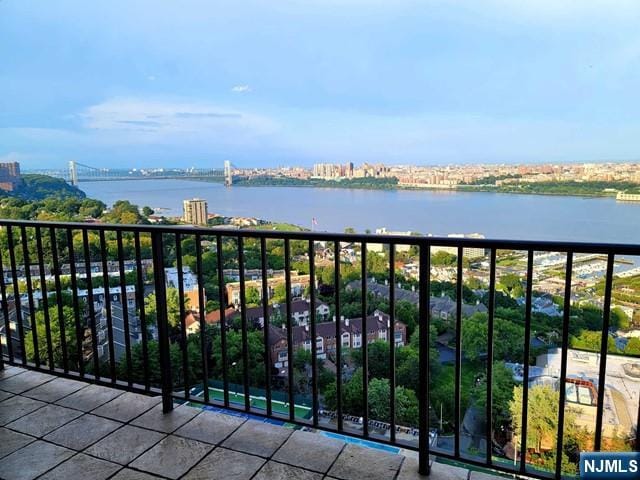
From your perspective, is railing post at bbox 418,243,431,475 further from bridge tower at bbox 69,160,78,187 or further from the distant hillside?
bridge tower at bbox 69,160,78,187

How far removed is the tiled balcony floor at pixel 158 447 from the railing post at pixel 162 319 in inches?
4.5

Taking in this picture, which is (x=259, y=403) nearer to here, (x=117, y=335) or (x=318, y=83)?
(x=117, y=335)

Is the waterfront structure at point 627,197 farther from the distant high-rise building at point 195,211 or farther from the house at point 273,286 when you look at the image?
the distant high-rise building at point 195,211

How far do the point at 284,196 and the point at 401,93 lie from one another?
11.7 meters

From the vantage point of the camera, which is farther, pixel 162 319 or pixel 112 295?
pixel 112 295

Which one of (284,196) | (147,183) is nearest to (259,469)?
(284,196)

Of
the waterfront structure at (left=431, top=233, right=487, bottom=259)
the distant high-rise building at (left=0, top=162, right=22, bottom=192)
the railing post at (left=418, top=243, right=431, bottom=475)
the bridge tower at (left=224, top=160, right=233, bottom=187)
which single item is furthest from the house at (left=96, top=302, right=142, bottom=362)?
the distant high-rise building at (left=0, top=162, right=22, bottom=192)

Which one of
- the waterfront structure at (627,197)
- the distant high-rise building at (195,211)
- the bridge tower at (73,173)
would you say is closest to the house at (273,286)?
the distant high-rise building at (195,211)

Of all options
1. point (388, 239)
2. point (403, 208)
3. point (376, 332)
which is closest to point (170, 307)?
point (376, 332)

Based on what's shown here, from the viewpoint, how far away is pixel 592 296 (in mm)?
1748

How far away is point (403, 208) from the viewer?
18.1 ft

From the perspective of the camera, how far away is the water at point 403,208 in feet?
9.04

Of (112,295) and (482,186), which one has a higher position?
(482,186)

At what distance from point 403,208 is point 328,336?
344cm
